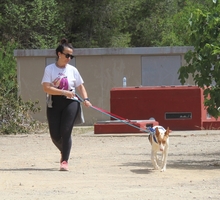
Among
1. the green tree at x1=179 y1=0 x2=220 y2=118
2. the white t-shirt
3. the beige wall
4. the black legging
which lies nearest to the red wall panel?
the beige wall

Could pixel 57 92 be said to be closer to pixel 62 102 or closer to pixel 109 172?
pixel 62 102

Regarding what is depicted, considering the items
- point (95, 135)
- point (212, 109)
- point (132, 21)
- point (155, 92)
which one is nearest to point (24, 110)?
point (95, 135)

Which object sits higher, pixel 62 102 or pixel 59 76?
pixel 59 76

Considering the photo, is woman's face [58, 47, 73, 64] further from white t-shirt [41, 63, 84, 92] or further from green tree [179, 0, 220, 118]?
green tree [179, 0, 220, 118]

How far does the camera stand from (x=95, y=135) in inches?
718

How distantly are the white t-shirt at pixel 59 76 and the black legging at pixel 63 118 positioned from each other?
0.24 metres

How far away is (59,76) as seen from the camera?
10.2m

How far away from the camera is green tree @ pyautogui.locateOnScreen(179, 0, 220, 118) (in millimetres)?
10617

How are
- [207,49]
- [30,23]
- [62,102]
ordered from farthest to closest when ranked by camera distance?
[30,23], [207,49], [62,102]

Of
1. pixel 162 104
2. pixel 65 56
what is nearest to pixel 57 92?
pixel 65 56

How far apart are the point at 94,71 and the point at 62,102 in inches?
592

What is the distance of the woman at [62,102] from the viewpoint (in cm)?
1011

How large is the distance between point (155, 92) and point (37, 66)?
6.53 meters

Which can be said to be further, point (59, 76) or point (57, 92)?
point (59, 76)
